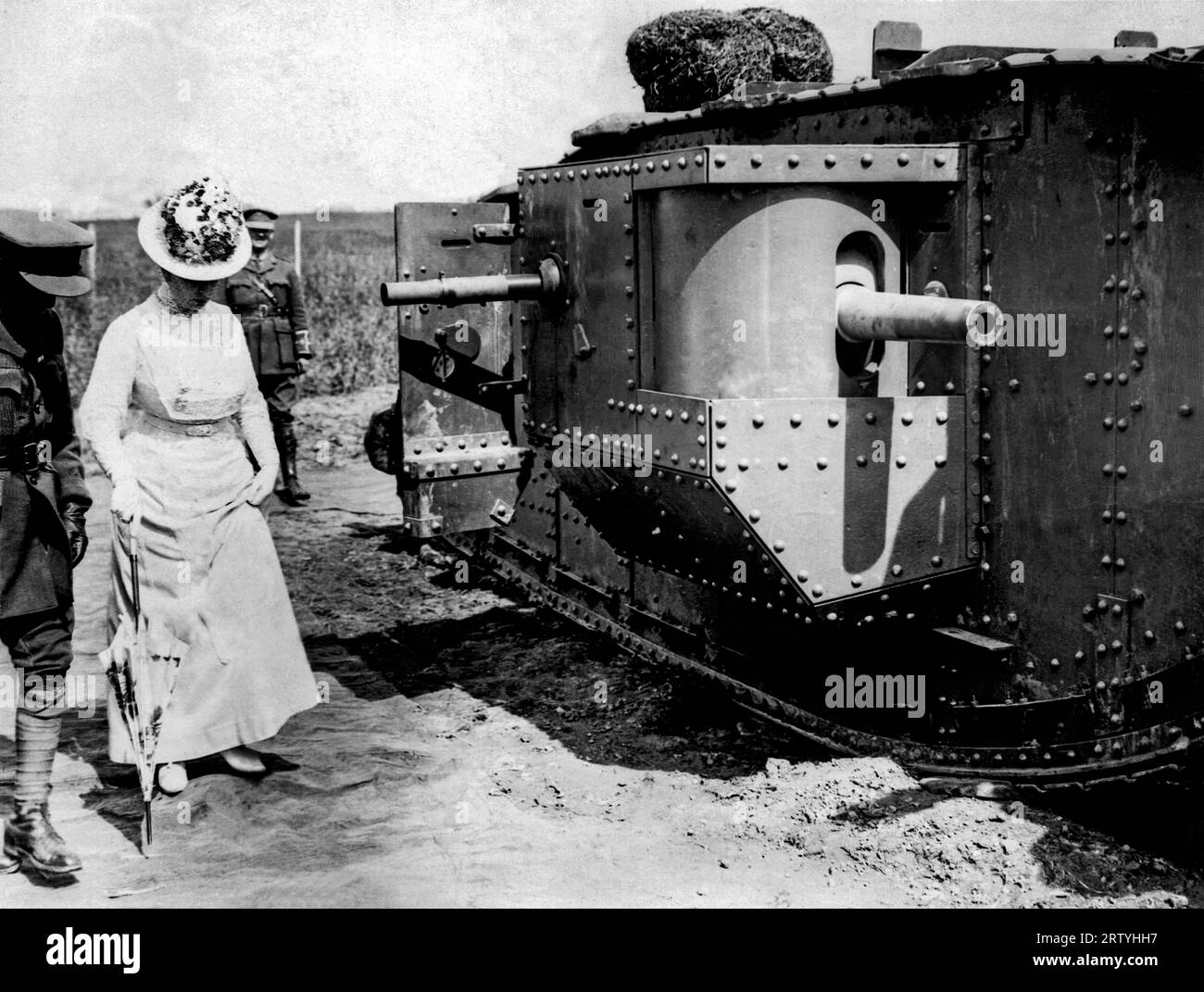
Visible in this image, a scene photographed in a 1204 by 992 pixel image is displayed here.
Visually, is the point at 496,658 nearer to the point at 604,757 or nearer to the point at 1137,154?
the point at 604,757

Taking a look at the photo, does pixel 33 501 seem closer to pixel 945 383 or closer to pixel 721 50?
pixel 945 383

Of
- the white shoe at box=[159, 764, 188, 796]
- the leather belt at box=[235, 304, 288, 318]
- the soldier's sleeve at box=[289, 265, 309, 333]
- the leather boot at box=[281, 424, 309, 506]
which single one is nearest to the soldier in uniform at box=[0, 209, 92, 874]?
the white shoe at box=[159, 764, 188, 796]

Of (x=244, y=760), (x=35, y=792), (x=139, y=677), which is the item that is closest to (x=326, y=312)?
(x=244, y=760)

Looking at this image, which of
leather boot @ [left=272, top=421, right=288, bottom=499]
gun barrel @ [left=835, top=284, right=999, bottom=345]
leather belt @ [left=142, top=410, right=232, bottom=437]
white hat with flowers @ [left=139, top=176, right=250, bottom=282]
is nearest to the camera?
gun barrel @ [left=835, top=284, right=999, bottom=345]

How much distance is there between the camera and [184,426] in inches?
213

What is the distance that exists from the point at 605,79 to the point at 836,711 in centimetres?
362

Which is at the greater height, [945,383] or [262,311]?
[262,311]

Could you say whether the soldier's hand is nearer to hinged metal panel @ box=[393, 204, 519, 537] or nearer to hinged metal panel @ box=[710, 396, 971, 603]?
hinged metal panel @ box=[393, 204, 519, 537]

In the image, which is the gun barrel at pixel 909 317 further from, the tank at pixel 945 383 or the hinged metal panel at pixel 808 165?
the hinged metal panel at pixel 808 165

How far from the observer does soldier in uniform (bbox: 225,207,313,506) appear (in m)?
11.9

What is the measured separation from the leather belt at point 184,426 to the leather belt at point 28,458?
420 mm

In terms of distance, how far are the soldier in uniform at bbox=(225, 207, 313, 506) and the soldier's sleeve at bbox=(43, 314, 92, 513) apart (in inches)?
258

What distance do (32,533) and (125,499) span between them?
33cm
